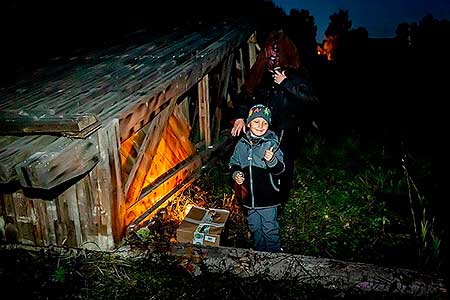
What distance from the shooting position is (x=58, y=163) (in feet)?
10.0

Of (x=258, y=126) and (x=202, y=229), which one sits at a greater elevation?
(x=258, y=126)

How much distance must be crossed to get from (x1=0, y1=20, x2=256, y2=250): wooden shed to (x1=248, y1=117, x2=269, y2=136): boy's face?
103cm

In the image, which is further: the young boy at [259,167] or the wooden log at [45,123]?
the young boy at [259,167]

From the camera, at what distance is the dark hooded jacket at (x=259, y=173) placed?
14.7 feet

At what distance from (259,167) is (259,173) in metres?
0.07

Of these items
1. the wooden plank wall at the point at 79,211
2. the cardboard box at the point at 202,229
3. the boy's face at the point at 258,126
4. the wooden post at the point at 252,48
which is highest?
the wooden post at the point at 252,48

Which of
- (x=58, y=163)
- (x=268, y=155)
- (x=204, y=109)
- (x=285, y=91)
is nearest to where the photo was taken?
(x=58, y=163)

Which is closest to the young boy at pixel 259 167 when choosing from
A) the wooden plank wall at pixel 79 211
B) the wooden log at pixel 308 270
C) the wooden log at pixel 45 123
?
the wooden log at pixel 308 270

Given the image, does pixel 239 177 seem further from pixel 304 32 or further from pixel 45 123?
pixel 304 32

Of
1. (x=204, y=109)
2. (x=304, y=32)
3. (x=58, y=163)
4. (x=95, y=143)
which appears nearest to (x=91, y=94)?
(x=95, y=143)

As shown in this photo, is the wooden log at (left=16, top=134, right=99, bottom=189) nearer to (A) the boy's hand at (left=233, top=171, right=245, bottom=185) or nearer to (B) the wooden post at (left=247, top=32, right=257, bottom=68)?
(A) the boy's hand at (left=233, top=171, right=245, bottom=185)

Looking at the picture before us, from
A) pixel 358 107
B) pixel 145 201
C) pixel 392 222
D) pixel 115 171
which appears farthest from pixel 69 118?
pixel 358 107

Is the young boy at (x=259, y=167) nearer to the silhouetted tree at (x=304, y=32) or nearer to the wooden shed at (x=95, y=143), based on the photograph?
the wooden shed at (x=95, y=143)

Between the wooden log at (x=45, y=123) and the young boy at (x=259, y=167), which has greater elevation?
the wooden log at (x=45, y=123)
